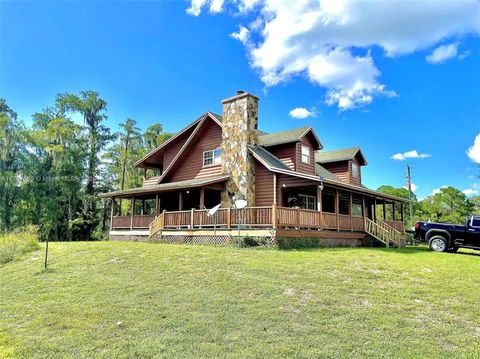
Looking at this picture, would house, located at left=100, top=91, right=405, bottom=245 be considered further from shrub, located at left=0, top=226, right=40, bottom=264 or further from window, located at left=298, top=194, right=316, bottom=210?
shrub, located at left=0, top=226, right=40, bottom=264

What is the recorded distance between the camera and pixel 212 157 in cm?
2294

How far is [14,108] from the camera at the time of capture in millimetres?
34219

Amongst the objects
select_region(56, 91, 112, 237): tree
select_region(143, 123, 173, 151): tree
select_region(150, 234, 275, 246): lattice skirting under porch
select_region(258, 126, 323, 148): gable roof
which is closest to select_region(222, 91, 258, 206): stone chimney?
select_region(258, 126, 323, 148): gable roof

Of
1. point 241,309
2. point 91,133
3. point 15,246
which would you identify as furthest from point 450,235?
point 91,133

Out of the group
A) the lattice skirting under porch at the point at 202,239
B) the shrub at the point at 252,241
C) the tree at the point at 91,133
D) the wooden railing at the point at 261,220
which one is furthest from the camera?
the tree at the point at 91,133

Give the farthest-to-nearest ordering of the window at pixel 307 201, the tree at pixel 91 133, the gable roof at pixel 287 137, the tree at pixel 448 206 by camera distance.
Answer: the tree at pixel 448 206
the tree at pixel 91 133
the window at pixel 307 201
the gable roof at pixel 287 137

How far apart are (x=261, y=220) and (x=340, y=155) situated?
12472mm

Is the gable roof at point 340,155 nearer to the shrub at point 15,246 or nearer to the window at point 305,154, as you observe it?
the window at point 305,154

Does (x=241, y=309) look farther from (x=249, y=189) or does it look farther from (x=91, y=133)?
(x=91, y=133)

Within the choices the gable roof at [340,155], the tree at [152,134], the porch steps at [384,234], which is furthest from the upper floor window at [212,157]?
the tree at [152,134]

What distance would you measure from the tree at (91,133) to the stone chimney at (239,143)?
21.2m

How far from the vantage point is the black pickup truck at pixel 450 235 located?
1641 centimetres

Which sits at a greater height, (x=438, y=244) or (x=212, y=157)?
(x=212, y=157)

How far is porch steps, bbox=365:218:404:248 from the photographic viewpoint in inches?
827
